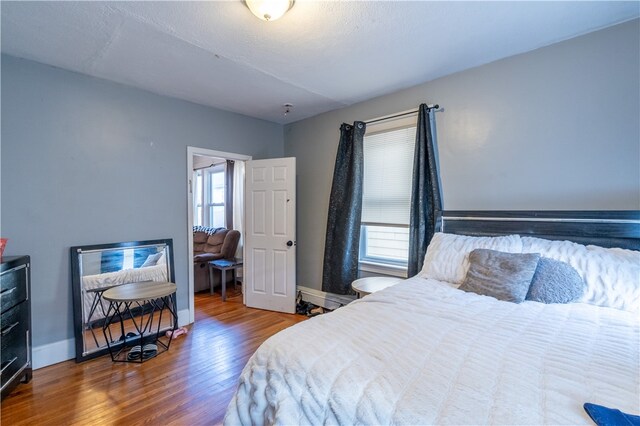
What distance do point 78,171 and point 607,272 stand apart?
389 cm

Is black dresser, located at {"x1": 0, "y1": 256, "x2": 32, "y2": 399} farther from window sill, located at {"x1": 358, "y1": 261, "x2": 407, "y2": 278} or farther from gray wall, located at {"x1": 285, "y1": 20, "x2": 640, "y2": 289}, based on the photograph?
gray wall, located at {"x1": 285, "y1": 20, "x2": 640, "y2": 289}

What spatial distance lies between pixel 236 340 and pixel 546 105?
130 inches

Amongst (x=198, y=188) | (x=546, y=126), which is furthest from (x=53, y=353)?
(x=546, y=126)

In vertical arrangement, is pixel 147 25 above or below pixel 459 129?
above

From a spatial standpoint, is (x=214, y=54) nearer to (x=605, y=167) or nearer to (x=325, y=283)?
(x=325, y=283)

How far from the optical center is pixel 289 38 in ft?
6.80

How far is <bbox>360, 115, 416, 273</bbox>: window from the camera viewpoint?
3012 mm

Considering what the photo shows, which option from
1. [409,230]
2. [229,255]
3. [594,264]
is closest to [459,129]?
[409,230]

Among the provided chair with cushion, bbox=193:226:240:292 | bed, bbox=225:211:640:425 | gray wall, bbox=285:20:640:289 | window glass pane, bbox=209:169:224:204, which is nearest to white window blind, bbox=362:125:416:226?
gray wall, bbox=285:20:640:289

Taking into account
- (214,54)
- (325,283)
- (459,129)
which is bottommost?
(325,283)

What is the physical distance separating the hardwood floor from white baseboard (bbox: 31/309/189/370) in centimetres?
6

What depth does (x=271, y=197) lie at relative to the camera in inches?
147

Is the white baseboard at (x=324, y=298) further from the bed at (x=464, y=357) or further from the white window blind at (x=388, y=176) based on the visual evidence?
the bed at (x=464, y=357)

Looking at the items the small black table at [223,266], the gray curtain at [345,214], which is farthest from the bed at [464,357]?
the small black table at [223,266]
